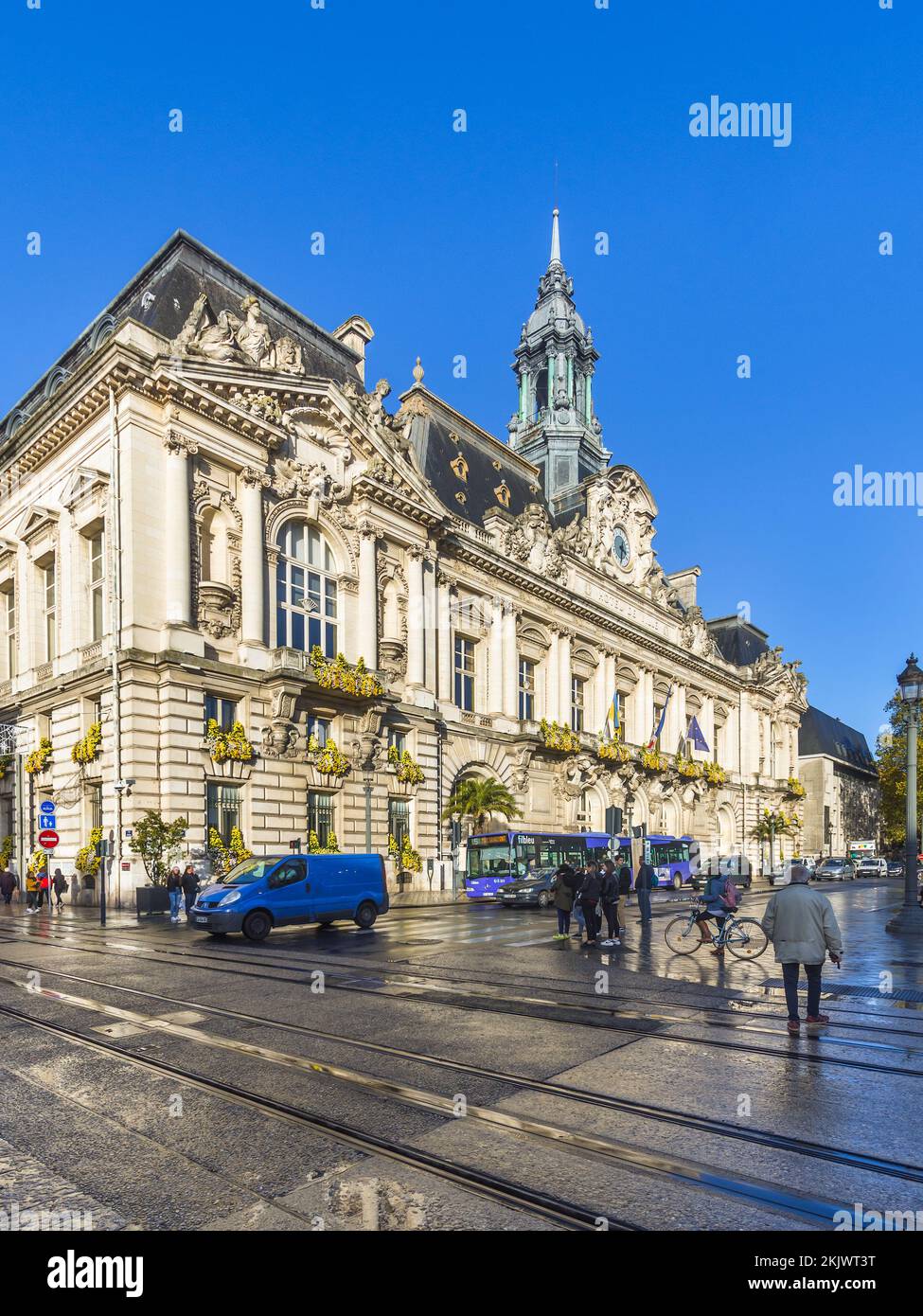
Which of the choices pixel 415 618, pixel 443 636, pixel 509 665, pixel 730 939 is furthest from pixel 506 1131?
pixel 509 665

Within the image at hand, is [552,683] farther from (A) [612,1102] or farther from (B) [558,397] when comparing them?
(A) [612,1102]

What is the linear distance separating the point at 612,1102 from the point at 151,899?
21793mm

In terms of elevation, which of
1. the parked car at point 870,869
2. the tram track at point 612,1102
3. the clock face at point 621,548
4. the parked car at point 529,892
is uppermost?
the clock face at point 621,548

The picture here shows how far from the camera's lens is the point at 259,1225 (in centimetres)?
464

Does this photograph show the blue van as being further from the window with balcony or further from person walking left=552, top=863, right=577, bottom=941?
the window with balcony

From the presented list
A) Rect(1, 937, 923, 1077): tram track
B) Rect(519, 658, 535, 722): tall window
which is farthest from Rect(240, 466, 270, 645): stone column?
Rect(519, 658, 535, 722): tall window

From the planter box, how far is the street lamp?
1952cm

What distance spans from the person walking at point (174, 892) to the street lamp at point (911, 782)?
1860 centimetres

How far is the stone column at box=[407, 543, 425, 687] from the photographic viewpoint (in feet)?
129

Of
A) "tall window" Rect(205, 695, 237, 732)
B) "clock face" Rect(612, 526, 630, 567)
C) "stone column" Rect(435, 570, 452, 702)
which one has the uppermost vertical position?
"clock face" Rect(612, 526, 630, 567)

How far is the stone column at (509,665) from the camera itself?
46.6m

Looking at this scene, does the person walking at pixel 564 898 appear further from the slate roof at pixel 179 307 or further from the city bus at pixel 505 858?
the slate roof at pixel 179 307

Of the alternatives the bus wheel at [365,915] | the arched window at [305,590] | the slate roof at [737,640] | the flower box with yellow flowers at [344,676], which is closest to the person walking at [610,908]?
the bus wheel at [365,915]

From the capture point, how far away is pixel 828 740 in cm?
9850
